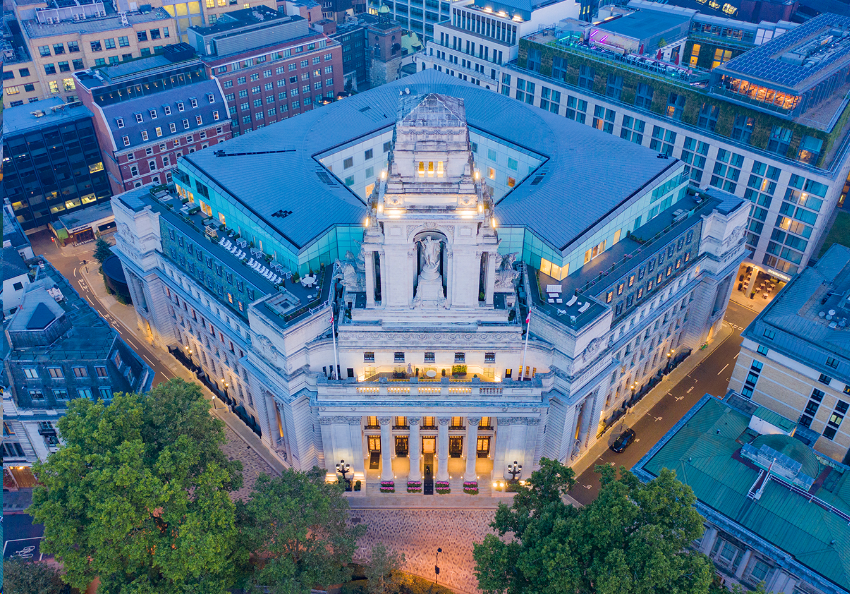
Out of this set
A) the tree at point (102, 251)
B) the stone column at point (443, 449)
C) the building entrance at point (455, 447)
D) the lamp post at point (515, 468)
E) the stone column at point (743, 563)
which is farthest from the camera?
the tree at point (102, 251)

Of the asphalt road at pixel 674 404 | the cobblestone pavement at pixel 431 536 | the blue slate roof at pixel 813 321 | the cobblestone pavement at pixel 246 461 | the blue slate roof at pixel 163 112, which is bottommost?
the cobblestone pavement at pixel 431 536

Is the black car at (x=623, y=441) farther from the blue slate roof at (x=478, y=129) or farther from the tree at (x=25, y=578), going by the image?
the tree at (x=25, y=578)

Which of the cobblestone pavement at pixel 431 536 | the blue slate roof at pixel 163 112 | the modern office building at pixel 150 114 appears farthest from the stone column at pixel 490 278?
the blue slate roof at pixel 163 112

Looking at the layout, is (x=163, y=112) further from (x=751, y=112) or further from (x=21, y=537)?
(x=751, y=112)

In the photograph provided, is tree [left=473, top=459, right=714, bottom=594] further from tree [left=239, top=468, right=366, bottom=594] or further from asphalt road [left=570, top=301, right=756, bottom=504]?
asphalt road [left=570, top=301, right=756, bottom=504]

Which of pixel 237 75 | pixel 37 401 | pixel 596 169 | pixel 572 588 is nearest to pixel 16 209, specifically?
pixel 237 75

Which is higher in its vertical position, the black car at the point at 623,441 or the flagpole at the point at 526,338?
the flagpole at the point at 526,338

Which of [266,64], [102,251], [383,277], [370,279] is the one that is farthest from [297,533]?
[266,64]
